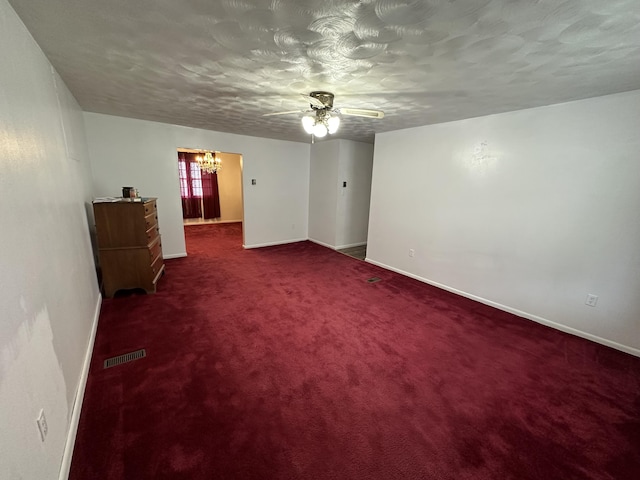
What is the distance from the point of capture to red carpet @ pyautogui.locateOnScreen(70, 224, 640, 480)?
4.75ft

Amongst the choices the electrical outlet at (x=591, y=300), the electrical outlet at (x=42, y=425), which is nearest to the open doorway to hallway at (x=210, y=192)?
the electrical outlet at (x=42, y=425)

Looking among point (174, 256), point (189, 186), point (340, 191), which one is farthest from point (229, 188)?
point (340, 191)

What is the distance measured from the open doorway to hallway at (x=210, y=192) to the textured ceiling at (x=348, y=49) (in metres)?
4.96

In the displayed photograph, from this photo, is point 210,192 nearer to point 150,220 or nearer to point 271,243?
point 271,243

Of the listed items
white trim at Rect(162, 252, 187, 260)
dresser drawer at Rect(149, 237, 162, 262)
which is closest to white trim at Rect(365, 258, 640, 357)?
dresser drawer at Rect(149, 237, 162, 262)

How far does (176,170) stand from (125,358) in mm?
3369

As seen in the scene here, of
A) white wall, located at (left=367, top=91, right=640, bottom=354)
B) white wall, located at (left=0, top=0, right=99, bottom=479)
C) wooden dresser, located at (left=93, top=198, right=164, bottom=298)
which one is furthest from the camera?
wooden dresser, located at (left=93, top=198, right=164, bottom=298)

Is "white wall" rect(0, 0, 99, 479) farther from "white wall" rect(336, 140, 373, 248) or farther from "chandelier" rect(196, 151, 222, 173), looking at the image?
"chandelier" rect(196, 151, 222, 173)

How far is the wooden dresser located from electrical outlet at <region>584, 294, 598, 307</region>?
16.2 feet

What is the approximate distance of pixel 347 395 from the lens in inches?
74.6

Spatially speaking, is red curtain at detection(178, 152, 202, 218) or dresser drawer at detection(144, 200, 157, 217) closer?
dresser drawer at detection(144, 200, 157, 217)

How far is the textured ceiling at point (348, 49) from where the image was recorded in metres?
1.29

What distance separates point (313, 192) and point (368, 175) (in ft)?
4.31

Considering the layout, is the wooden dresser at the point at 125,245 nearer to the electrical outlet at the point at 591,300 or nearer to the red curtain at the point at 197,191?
the red curtain at the point at 197,191
